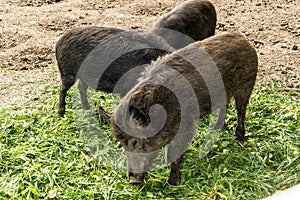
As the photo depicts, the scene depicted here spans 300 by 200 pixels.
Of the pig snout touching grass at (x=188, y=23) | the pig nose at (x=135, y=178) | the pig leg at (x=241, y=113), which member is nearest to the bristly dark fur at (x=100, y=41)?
the pig snout touching grass at (x=188, y=23)

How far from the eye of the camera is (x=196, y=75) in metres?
3.86

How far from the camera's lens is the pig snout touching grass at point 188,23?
16.7 feet

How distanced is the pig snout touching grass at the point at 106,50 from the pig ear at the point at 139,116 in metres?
0.96

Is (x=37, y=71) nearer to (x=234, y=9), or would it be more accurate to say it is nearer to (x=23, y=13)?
(x=23, y=13)

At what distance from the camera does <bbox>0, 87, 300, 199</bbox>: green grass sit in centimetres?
385

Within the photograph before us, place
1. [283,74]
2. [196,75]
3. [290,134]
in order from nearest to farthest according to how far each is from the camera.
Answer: [196,75] → [290,134] → [283,74]

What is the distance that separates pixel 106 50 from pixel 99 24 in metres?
3.02

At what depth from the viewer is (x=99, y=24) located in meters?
7.50

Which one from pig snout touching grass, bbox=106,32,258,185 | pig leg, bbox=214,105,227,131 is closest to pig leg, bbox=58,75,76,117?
pig snout touching grass, bbox=106,32,258,185

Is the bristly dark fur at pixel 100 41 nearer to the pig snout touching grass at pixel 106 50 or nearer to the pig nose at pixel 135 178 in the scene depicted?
the pig snout touching grass at pixel 106 50

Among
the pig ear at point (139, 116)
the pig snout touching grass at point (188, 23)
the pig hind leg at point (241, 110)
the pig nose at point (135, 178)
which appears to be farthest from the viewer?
the pig snout touching grass at point (188, 23)

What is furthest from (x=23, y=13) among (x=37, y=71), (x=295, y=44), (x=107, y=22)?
(x=295, y=44)

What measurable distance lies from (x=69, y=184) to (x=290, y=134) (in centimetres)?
227

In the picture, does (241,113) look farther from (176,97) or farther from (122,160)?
(122,160)
